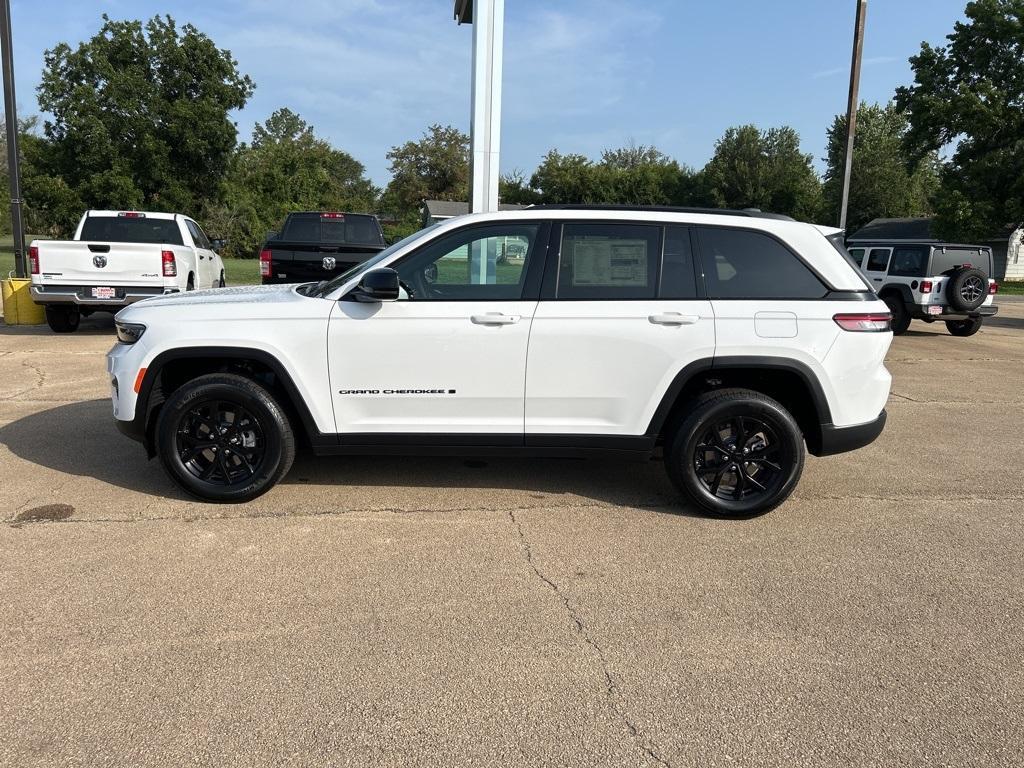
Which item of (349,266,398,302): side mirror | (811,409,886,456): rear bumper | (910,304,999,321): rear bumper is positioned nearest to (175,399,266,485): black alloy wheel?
(349,266,398,302): side mirror

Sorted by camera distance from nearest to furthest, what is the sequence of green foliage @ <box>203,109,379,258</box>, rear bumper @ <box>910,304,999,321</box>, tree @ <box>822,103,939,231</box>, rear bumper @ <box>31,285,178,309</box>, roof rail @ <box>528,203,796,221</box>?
roof rail @ <box>528,203,796,221</box> < rear bumper @ <box>31,285,178,309</box> < rear bumper @ <box>910,304,999,321</box> < green foliage @ <box>203,109,379,258</box> < tree @ <box>822,103,939,231</box>

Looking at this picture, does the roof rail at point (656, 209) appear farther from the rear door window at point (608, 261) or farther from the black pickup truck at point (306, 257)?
the black pickup truck at point (306, 257)

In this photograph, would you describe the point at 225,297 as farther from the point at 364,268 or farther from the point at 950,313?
the point at 950,313

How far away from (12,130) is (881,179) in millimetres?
57196

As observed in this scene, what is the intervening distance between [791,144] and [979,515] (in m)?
64.4

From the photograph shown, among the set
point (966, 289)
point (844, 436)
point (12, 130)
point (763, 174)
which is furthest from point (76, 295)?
point (763, 174)

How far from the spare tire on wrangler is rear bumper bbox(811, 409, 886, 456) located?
441 inches

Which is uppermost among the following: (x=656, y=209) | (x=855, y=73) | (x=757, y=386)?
(x=855, y=73)

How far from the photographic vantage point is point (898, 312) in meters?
15.3

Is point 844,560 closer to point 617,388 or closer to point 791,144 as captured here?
point 617,388

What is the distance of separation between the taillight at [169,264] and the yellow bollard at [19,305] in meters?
3.33

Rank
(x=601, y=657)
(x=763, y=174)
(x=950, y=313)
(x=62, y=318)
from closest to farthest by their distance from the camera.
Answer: (x=601, y=657), (x=62, y=318), (x=950, y=313), (x=763, y=174)

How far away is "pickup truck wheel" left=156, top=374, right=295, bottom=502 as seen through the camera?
458 centimetres

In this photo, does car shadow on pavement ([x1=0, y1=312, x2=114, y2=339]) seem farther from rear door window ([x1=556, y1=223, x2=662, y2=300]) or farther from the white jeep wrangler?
the white jeep wrangler
